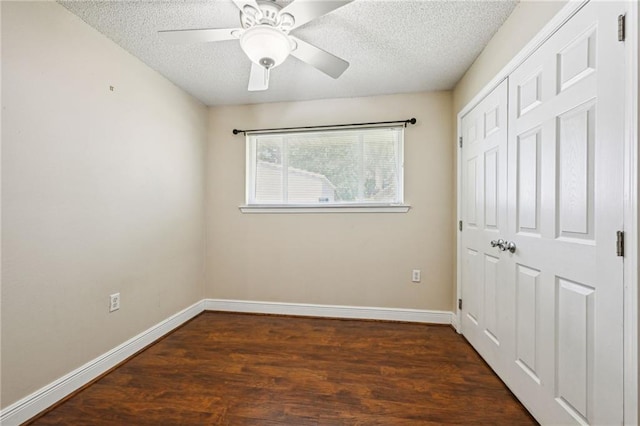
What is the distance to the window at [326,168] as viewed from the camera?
294cm

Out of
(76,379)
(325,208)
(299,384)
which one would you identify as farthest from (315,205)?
(76,379)

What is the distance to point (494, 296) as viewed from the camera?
1.94m

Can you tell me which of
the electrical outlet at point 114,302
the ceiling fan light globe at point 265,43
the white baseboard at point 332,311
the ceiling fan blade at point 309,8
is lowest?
the white baseboard at point 332,311

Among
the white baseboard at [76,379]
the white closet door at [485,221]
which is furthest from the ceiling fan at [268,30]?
the white baseboard at [76,379]

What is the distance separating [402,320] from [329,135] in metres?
2.08

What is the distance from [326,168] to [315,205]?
43cm

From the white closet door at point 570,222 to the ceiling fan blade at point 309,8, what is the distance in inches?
40.6

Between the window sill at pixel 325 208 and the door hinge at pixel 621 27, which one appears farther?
the window sill at pixel 325 208

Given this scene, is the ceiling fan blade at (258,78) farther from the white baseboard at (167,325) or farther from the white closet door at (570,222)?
the white baseboard at (167,325)

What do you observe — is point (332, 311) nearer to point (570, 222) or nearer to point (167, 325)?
point (167, 325)

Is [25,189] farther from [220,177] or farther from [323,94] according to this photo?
[323,94]

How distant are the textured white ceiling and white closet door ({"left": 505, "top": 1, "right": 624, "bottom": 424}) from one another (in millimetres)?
608

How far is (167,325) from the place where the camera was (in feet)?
8.45

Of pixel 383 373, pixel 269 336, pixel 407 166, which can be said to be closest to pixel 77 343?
pixel 269 336
